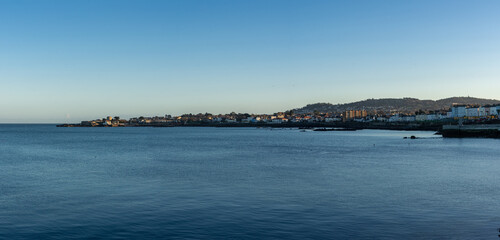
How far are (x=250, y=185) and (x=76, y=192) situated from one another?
10185mm

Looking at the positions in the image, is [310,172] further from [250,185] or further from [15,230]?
[15,230]

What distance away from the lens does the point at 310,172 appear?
32.3 meters

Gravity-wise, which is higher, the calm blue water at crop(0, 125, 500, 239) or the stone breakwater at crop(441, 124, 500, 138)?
the stone breakwater at crop(441, 124, 500, 138)

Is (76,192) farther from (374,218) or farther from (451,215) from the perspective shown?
(451,215)

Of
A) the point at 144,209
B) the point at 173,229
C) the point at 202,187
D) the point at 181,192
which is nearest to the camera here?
the point at 173,229

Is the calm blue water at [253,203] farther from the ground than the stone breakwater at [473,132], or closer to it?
closer to it

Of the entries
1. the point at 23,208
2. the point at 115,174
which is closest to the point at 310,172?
the point at 115,174

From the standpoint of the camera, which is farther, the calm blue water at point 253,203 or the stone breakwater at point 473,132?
the stone breakwater at point 473,132

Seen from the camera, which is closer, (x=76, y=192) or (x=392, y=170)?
(x=76, y=192)

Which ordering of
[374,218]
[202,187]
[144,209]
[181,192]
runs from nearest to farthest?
[374,218], [144,209], [181,192], [202,187]

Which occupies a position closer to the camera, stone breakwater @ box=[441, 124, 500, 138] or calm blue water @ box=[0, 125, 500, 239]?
calm blue water @ box=[0, 125, 500, 239]

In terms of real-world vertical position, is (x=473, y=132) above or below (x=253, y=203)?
above

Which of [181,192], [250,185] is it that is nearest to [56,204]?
[181,192]

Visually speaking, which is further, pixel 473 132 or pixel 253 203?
pixel 473 132
